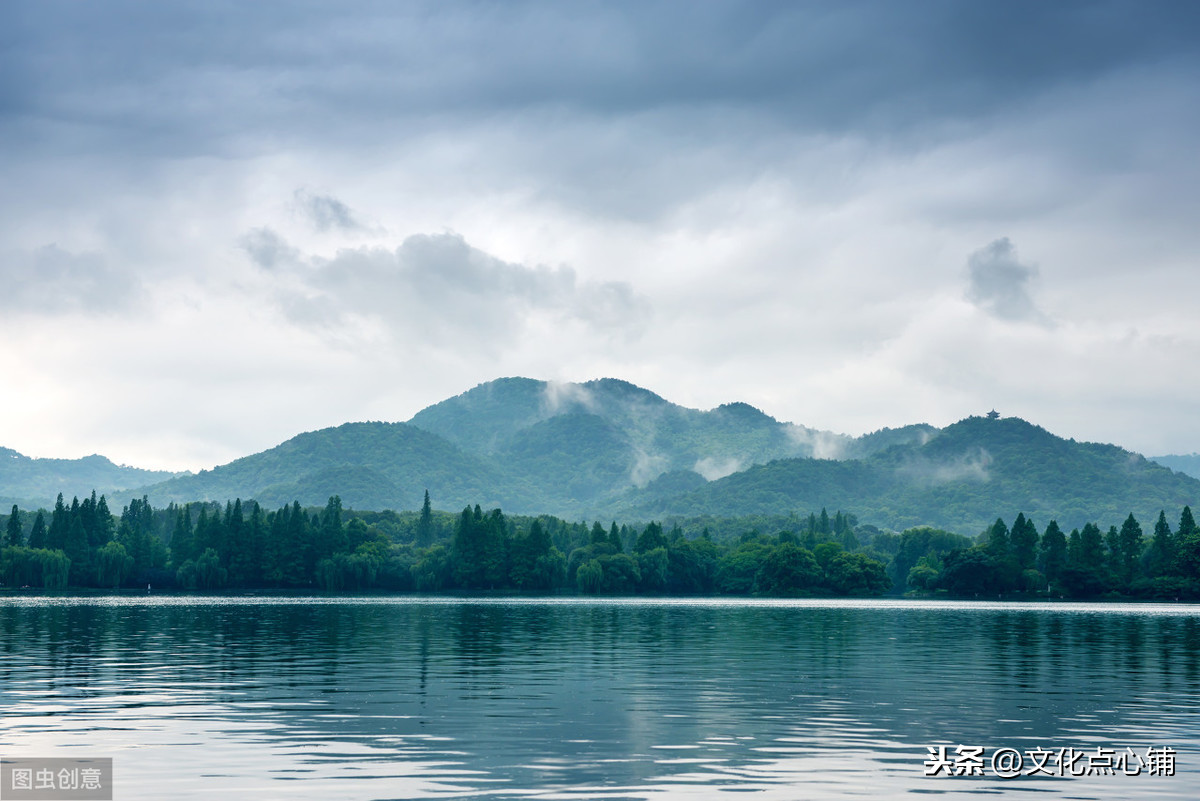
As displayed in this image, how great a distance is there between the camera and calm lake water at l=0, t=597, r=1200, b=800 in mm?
33375

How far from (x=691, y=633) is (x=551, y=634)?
42.5 feet

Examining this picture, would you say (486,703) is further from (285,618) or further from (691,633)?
(285,618)

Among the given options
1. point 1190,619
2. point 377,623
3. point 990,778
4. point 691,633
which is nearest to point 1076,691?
point 990,778

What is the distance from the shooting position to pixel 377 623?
123m

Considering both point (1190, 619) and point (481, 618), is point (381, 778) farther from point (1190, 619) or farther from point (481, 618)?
point (1190, 619)

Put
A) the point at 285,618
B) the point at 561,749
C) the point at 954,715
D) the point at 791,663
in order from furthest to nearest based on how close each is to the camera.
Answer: the point at 285,618 → the point at 791,663 → the point at 954,715 → the point at 561,749

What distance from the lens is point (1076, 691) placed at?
192 feet

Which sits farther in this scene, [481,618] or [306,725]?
[481,618]

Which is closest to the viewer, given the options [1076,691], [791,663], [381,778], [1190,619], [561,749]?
[381,778]

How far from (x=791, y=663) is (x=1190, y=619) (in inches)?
3987

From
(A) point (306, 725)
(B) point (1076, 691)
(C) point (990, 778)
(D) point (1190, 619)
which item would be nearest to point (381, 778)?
(A) point (306, 725)

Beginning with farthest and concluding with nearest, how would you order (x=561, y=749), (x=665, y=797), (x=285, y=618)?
1. (x=285, y=618)
2. (x=561, y=749)
3. (x=665, y=797)

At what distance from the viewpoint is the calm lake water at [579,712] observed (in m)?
33.4

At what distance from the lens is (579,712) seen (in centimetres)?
4791
